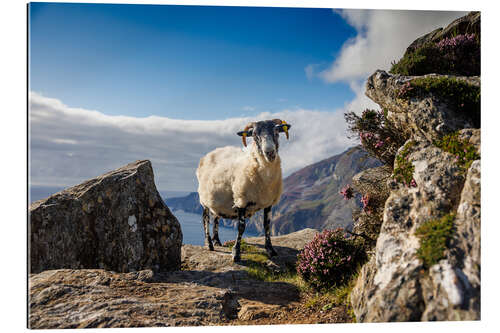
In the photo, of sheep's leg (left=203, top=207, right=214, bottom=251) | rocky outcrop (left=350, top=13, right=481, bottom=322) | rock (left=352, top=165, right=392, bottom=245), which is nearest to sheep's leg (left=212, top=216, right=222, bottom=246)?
sheep's leg (left=203, top=207, right=214, bottom=251)

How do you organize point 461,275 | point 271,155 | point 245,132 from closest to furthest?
point 461,275, point 271,155, point 245,132

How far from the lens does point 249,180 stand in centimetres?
912

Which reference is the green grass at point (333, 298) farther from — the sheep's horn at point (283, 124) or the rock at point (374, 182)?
the sheep's horn at point (283, 124)

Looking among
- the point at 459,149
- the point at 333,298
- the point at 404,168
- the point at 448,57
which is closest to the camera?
the point at 459,149

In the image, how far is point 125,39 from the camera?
7.55 metres

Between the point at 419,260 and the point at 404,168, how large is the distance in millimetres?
1868

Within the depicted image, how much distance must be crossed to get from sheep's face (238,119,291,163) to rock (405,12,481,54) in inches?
165

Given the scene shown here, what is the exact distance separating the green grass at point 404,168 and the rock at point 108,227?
5534 mm

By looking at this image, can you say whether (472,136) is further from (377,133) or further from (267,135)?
(267,135)

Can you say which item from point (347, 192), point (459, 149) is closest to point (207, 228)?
point (347, 192)

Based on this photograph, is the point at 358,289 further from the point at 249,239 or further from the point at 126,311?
the point at 249,239

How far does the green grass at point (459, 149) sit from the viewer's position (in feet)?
17.8

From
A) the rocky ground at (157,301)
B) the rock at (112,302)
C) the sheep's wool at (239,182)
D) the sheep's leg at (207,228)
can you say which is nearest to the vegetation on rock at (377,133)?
the sheep's wool at (239,182)

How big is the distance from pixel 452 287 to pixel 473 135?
2.94 m
